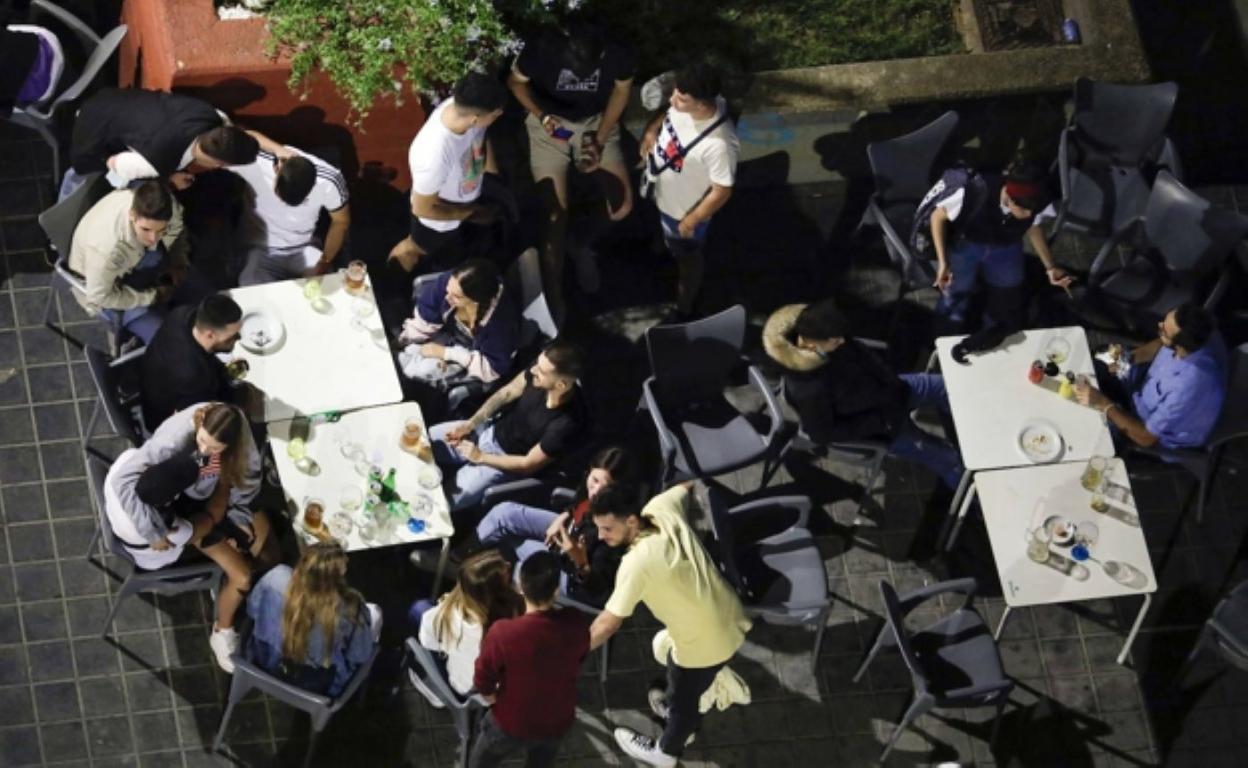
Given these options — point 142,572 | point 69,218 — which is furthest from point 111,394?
point 69,218

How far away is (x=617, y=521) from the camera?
7.12m

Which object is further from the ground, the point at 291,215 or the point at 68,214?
the point at 68,214

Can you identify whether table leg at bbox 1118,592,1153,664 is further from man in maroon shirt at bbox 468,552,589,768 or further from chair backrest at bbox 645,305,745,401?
man in maroon shirt at bbox 468,552,589,768

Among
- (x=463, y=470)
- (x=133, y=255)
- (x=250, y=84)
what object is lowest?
(x=463, y=470)

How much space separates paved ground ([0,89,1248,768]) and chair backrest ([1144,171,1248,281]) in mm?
1141

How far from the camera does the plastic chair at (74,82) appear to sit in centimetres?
854

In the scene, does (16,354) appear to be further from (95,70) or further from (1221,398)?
(1221,398)

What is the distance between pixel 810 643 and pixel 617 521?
1868mm

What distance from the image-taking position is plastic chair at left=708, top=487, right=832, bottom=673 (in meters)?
7.77

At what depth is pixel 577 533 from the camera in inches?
298

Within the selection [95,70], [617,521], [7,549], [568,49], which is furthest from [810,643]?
[95,70]

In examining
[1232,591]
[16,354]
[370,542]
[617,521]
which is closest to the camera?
[617,521]

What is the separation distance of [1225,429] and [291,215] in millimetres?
4879

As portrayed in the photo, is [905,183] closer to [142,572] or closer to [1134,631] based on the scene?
[1134,631]
